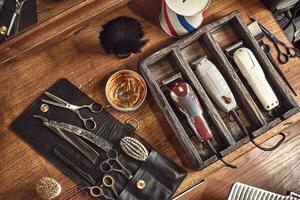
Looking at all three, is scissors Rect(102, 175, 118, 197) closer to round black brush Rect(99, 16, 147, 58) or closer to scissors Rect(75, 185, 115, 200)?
scissors Rect(75, 185, 115, 200)

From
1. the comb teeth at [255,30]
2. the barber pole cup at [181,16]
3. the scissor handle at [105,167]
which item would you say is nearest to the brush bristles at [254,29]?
the comb teeth at [255,30]

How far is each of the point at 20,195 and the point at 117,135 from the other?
28 centimetres

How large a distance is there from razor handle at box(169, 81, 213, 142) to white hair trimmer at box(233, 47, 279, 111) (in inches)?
5.9

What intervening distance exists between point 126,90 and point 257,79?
34cm

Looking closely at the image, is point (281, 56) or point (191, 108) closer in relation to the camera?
point (191, 108)

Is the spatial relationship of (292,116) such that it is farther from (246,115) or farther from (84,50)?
(84,50)

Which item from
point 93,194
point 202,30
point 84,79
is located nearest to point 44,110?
point 84,79

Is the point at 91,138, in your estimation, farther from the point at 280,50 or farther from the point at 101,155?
the point at 280,50

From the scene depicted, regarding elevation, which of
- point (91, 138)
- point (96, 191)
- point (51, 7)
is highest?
point (51, 7)

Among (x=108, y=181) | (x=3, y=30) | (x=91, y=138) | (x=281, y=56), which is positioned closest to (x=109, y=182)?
(x=108, y=181)

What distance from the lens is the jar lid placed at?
1.11 m

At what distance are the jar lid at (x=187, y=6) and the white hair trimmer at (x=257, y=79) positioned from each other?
6.4 inches

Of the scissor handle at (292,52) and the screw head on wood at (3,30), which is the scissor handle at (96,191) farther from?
the scissor handle at (292,52)

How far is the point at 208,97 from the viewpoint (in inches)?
45.6
